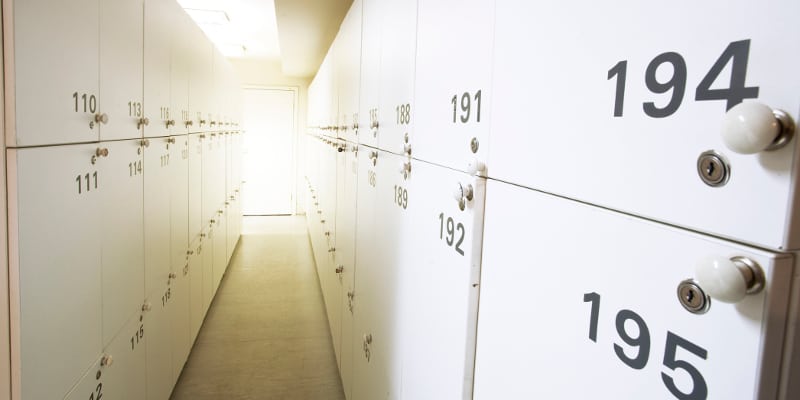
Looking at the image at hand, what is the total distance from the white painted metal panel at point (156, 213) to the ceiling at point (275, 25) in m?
2.28

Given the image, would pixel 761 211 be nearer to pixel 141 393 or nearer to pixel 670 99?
pixel 670 99

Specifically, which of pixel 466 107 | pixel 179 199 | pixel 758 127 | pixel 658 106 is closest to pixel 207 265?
pixel 179 199

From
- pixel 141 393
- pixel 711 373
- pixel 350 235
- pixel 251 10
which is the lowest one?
pixel 141 393

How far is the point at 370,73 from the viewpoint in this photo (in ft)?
6.98

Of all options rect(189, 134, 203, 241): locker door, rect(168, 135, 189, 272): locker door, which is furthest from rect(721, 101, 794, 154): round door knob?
rect(189, 134, 203, 241): locker door

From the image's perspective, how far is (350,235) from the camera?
268 centimetres

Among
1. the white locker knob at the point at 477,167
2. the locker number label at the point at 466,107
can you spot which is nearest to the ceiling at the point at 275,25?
the locker number label at the point at 466,107

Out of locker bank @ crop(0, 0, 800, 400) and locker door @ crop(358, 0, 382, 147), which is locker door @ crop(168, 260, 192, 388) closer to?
locker bank @ crop(0, 0, 800, 400)

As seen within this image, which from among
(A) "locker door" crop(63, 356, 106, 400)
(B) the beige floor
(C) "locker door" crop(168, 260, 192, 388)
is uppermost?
(A) "locker door" crop(63, 356, 106, 400)

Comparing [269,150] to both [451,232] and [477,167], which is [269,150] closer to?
[451,232]

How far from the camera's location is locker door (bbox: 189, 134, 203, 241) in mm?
3182

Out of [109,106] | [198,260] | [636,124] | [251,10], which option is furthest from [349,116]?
[251,10]

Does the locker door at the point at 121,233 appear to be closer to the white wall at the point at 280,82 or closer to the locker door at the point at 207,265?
the locker door at the point at 207,265

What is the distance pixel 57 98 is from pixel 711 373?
61.0 inches
